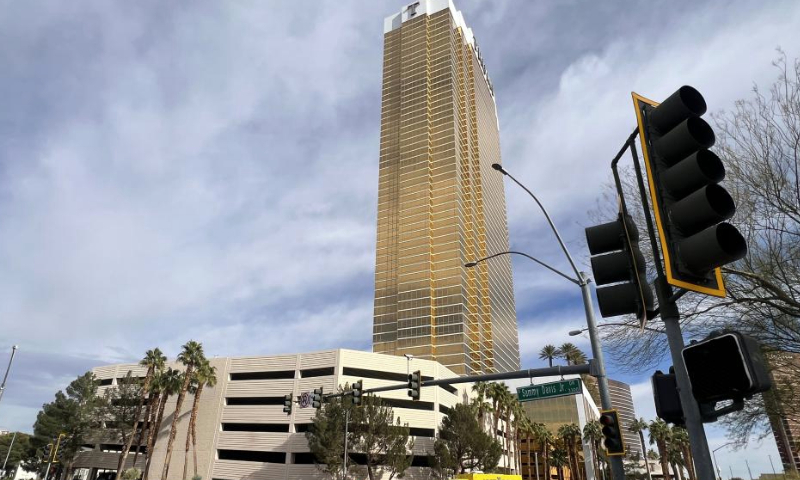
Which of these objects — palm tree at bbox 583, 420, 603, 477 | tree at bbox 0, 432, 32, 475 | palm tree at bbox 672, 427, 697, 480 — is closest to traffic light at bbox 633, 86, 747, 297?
palm tree at bbox 583, 420, 603, 477

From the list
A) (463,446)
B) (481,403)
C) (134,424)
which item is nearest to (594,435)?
(481,403)

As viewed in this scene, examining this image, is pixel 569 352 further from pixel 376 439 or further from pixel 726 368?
pixel 726 368

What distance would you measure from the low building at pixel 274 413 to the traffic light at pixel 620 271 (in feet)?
184

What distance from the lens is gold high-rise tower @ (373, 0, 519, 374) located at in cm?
11088

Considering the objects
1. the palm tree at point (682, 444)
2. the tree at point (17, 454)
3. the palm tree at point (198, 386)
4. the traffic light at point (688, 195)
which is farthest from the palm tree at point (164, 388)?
the palm tree at point (682, 444)

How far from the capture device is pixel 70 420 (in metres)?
66.8

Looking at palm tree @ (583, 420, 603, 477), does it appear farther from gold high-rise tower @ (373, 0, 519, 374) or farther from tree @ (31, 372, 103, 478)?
tree @ (31, 372, 103, 478)

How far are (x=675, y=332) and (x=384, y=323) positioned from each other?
113230 mm

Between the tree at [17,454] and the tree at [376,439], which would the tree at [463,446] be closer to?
the tree at [376,439]

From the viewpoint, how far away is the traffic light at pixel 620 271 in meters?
4.20

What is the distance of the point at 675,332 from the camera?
11.8 feet

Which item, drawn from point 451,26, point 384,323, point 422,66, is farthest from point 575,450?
point 451,26

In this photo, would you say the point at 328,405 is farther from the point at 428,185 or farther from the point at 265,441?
the point at 428,185

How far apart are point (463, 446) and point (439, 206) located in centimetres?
7712
